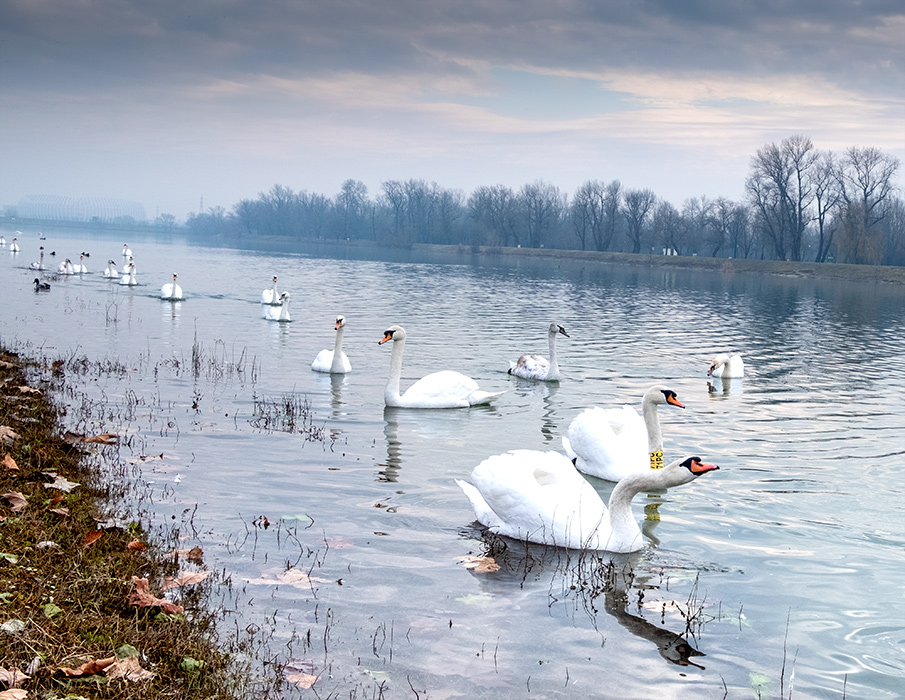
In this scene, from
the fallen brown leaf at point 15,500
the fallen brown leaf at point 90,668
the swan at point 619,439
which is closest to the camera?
the fallen brown leaf at point 90,668

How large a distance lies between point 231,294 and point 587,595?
3343 cm

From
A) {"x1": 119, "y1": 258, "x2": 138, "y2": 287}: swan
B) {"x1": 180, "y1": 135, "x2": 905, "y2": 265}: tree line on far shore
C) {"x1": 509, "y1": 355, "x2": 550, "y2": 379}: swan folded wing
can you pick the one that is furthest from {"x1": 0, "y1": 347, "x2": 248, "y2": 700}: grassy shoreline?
{"x1": 180, "y1": 135, "x2": 905, "y2": 265}: tree line on far shore

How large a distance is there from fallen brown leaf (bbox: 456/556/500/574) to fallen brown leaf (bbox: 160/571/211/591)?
2131mm

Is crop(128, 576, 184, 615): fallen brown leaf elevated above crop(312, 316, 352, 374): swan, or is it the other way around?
crop(312, 316, 352, 374): swan

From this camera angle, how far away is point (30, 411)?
1060 centimetres

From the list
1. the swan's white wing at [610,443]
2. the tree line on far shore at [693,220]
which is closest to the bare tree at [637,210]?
the tree line on far shore at [693,220]

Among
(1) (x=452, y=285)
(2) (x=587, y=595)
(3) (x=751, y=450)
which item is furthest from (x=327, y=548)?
(1) (x=452, y=285)

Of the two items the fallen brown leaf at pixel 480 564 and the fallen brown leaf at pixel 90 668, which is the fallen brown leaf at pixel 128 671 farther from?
the fallen brown leaf at pixel 480 564

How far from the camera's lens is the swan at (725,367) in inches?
757

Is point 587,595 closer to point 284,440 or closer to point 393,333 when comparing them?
point 284,440

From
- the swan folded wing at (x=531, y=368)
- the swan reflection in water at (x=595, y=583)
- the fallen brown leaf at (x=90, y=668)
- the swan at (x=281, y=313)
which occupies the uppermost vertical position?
the swan at (x=281, y=313)

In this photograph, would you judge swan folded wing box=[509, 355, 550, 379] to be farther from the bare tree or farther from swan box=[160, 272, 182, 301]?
the bare tree

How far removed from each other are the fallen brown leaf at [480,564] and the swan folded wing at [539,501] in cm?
58

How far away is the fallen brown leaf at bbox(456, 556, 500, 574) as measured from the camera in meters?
7.43
